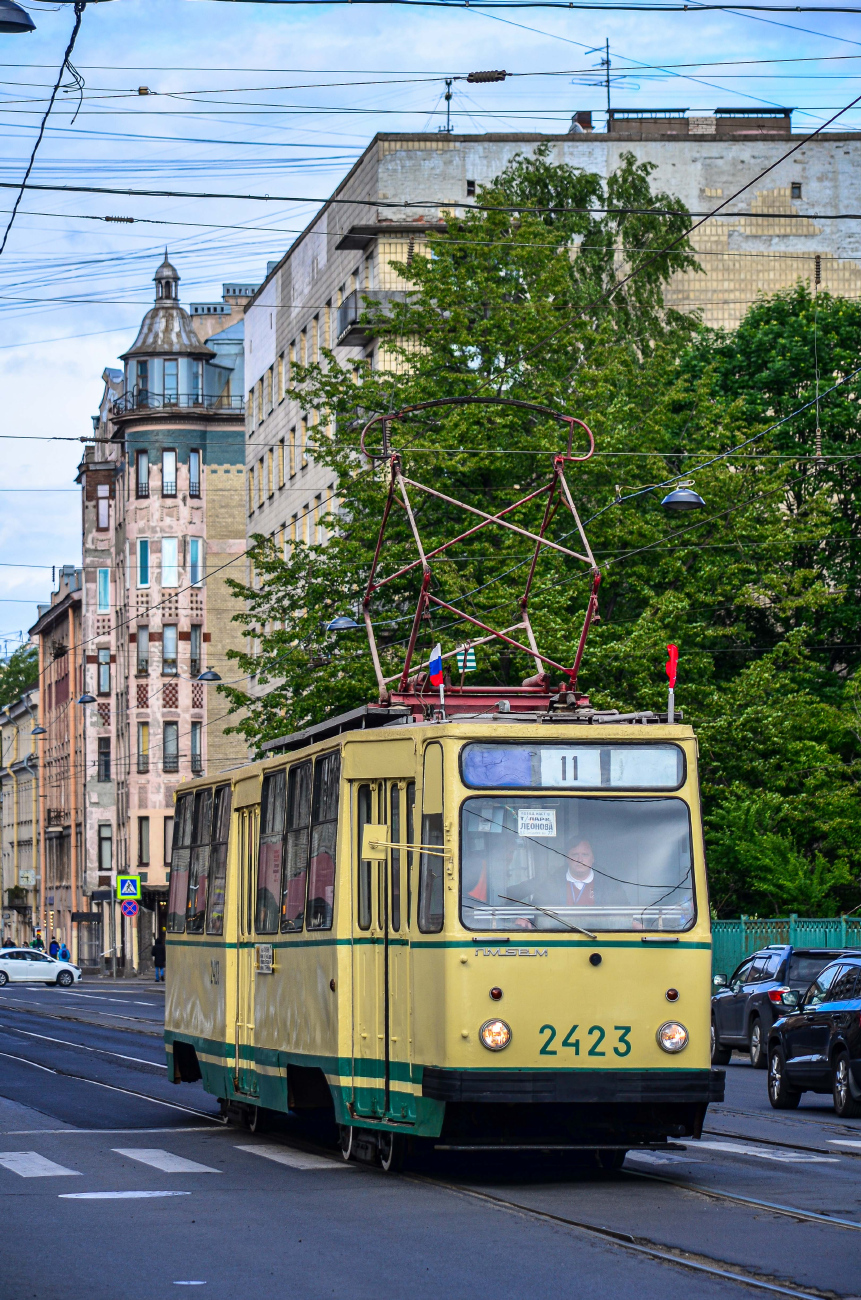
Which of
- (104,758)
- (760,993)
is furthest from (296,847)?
(104,758)

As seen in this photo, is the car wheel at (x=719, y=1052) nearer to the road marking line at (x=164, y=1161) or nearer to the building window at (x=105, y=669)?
the road marking line at (x=164, y=1161)

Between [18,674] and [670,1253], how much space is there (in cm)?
11650

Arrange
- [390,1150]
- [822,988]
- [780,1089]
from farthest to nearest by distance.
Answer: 1. [822,988]
2. [780,1089]
3. [390,1150]

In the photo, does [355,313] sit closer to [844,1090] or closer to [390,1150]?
[844,1090]

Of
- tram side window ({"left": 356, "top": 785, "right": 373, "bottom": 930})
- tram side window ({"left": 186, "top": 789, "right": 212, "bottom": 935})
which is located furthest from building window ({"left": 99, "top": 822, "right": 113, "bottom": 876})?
tram side window ({"left": 356, "top": 785, "right": 373, "bottom": 930})

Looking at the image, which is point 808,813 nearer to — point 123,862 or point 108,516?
point 123,862

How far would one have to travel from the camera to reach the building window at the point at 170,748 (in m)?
80.7

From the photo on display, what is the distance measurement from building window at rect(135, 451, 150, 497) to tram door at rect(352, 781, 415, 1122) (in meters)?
70.2

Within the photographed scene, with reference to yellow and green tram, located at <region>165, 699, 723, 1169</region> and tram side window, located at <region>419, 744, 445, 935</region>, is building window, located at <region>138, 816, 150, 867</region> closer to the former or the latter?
yellow and green tram, located at <region>165, 699, 723, 1169</region>

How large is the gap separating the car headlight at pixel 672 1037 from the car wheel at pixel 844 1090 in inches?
274

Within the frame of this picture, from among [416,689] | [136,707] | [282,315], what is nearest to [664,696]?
[416,689]

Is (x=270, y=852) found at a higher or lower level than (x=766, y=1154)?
higher

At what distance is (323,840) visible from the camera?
13.9m

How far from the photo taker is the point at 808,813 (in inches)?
1479
